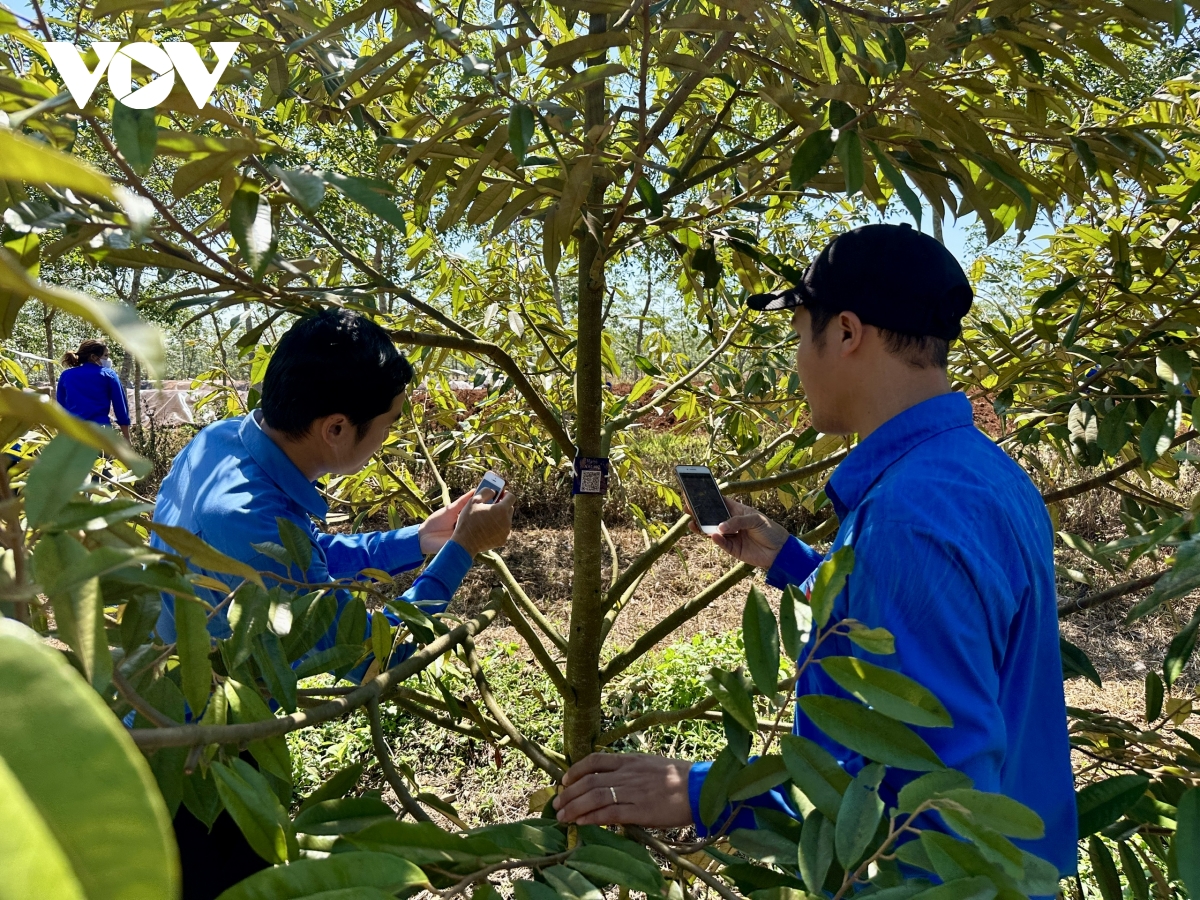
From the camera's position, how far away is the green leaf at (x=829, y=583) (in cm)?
66

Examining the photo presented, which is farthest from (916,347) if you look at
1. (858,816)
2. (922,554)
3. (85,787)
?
(85,787)

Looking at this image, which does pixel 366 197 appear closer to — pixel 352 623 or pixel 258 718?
pixel 258 718

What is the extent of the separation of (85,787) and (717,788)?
659 millimetres

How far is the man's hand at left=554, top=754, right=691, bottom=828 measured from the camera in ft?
2.79

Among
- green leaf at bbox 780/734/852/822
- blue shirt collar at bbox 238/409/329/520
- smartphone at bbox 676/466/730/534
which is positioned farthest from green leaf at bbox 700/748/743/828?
blue shirt collar at bbox 238/409/329/520

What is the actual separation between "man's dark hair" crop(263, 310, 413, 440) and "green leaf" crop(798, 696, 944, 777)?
949mm

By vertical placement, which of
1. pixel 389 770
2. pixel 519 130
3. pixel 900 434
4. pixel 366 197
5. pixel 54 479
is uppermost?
pixel 519 130

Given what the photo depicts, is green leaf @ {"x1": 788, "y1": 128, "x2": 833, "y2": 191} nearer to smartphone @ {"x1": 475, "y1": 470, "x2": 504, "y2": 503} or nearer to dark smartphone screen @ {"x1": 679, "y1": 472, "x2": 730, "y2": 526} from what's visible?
dark smartphone screen @ {"x1": 679, "y1": 472, "x2": 730, "y2": 526}

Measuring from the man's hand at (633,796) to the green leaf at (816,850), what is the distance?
238 mm

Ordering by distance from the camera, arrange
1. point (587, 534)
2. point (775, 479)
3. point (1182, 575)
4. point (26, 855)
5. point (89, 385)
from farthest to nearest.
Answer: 1. point (89, 385)
2. point (775, 479)
3. point (587, 534)
4. point (1182, 575)
5. point (26, 855)

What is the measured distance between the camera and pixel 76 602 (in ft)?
1.26

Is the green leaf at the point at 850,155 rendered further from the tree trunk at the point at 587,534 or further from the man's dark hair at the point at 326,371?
the man's dark hair at the point at 326,371

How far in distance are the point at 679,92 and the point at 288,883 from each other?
3.59ft

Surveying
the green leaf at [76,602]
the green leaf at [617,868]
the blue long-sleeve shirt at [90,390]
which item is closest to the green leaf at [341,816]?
the green leaf at [617,868]
